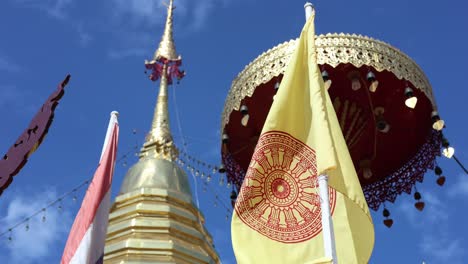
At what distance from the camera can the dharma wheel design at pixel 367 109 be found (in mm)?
12250

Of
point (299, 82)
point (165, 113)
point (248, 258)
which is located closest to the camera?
point (248, 258)

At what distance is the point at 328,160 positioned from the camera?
7.12 m

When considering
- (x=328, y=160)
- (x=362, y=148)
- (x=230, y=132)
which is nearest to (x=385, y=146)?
(x=362, y=148)

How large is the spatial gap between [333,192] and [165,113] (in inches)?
363

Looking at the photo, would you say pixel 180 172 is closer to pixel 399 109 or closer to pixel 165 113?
pixel 165 113

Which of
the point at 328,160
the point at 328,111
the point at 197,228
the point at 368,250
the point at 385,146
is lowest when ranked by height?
the point at 368,250

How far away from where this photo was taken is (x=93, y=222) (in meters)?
9.14

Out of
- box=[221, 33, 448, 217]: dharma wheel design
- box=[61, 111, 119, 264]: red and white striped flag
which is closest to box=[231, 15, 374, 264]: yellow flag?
box=[61, 111, 119, 264]: red and white striped flag

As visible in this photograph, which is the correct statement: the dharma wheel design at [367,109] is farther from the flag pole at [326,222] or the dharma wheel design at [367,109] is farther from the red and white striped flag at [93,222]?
the flag pole at [326,222]

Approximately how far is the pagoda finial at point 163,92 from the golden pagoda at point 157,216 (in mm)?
20

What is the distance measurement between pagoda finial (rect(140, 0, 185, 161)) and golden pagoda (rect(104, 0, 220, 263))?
0.06ft

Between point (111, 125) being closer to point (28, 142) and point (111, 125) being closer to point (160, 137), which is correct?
point (28, 142)

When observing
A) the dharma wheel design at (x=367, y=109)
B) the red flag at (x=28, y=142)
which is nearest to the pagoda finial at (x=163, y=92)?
the dharma wheel design at (x=367, y=109)

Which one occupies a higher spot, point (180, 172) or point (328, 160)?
point (180, 172)
